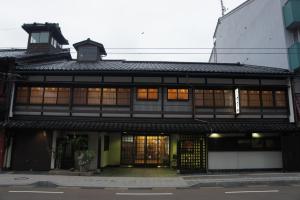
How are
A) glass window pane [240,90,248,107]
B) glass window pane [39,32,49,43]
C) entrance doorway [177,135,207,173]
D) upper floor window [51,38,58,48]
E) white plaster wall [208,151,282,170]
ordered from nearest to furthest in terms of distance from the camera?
entrance doorway [177,135,207,173] → white plaster wall [208,151,282,170] → glass window pane [240,90,248,107] → glass window pane [39,32,49,43] → upper floor window [51,38,58,48]

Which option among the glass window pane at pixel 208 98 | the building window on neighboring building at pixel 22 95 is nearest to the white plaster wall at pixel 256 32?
the glass window pane at pixel 208 98

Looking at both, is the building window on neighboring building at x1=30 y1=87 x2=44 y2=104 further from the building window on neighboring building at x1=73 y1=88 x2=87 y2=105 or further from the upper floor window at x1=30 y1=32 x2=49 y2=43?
the upper floor window at x1=30 y1=32 x2=49 y2=43

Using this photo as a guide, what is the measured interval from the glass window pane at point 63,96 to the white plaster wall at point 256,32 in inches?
692

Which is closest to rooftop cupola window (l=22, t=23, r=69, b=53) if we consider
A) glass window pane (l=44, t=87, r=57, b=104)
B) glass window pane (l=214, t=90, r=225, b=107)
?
glass window pane (l=44, t=87, r=57, b=104)

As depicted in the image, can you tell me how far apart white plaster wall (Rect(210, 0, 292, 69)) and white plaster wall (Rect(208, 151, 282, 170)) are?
7432mm

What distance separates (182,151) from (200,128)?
218 cm

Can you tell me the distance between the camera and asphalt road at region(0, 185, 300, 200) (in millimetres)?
10742

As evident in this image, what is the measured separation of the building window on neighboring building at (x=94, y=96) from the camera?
61.9 feet

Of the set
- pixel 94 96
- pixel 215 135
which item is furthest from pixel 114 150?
pixel 215 135

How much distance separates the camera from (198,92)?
62.4ft

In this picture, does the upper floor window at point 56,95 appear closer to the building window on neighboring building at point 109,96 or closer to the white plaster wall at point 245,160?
the building window on neighboring building at point 109,96

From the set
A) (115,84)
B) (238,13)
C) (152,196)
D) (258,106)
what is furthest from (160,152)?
(238,13)

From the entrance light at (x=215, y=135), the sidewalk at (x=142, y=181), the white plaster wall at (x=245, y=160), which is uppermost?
the entrance light at (x=215, y=135)

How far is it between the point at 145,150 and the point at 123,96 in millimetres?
5677
